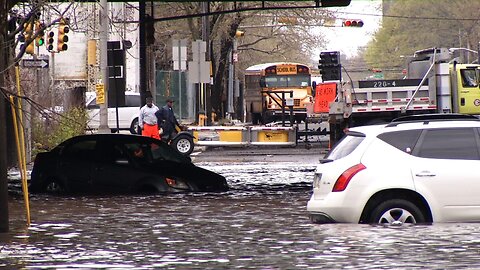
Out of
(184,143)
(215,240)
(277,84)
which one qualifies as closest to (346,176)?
(215,240)

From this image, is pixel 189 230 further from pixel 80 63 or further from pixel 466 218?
pixel 80 63

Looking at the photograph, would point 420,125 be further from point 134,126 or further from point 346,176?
point 134,126

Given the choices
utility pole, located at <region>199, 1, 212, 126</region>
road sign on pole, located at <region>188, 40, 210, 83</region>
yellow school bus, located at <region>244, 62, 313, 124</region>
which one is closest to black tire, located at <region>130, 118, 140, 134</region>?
utility pole, located at <region>199, 1, 212, 126</region>

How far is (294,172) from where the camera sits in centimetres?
2916

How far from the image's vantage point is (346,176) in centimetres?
1407

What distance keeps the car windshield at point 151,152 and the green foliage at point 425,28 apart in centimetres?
6853

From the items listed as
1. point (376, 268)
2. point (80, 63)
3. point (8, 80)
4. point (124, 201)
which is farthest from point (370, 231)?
point (80, 63)

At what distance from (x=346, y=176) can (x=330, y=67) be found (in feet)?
84.1

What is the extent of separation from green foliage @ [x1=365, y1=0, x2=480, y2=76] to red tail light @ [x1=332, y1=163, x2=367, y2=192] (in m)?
76.4

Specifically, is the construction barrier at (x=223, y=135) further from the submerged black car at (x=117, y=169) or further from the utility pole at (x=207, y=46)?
the submerged black car at (x=117, y=169)

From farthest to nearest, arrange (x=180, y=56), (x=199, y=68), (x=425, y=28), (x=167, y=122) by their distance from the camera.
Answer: (x=425, y=28), (x=180, y=56), (x=199, y=68), (x=167, y=122)

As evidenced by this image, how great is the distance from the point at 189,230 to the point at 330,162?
7.62 ft

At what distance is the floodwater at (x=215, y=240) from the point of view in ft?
39.4

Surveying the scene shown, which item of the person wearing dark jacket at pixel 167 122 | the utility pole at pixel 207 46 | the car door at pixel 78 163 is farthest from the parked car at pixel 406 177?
the utility pole at pixel 207 46
